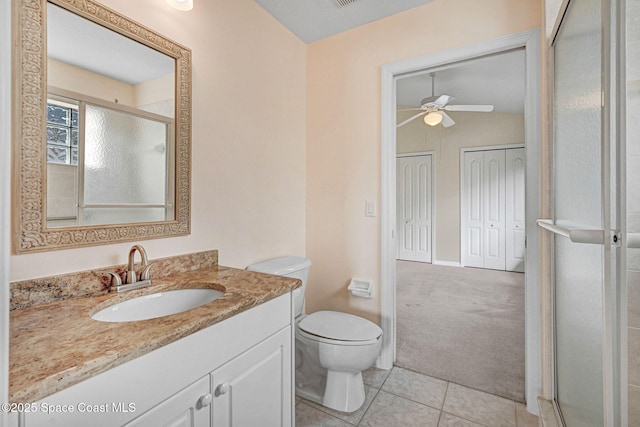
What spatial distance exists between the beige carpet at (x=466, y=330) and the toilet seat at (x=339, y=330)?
0.63m

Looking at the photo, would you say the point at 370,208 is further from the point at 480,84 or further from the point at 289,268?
the point at 480,84

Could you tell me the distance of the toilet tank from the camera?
68.3 inches

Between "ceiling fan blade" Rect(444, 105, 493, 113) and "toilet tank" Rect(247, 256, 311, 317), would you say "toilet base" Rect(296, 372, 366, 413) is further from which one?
"ceiling fan blade" Rect(444, 105, 493, 113)

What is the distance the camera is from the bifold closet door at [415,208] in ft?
17.8

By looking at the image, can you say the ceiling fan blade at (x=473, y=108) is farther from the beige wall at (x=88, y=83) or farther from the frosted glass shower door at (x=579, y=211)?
the beige wall at (x=88, y=83)

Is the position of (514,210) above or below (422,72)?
below

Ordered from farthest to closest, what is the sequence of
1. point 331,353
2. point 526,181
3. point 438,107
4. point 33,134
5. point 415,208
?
1. point 415,208
2. point 438,107
3. point 526,181
4. point 331,353
5. point 33,134

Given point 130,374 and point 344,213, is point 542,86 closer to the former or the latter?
point 344,213

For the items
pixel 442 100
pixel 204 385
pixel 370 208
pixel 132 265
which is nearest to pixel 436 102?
pixel 442 100

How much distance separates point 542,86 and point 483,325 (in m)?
2.06

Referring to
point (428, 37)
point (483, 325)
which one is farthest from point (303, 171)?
point (483, 325)

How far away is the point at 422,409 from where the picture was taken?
5.28 feet

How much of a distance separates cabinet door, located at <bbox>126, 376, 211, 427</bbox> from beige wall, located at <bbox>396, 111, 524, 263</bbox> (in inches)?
199

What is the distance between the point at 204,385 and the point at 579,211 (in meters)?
1.39
